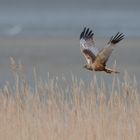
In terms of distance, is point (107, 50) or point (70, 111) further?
Answer: point (107, 50)

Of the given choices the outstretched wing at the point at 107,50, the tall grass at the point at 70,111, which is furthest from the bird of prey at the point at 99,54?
the tall grass at the point at 70,111

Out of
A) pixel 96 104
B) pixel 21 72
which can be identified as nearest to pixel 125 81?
pixel 96 104

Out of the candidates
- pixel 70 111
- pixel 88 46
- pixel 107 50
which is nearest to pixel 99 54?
pixel 107 50

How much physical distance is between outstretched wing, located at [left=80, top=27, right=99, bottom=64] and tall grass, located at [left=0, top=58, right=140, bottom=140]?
10.7 inches

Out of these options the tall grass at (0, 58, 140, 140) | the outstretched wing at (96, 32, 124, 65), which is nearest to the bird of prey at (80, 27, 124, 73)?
the outstretched wing at (96, 32, 124, 65)

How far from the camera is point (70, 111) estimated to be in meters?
5.73

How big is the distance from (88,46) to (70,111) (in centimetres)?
70

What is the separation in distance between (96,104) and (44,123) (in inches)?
15.2

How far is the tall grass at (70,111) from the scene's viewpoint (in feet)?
18.4

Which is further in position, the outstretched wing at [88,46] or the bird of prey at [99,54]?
the outstretched wing at [88,46]

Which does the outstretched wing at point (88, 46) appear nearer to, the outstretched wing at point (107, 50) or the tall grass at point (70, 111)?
the outstretched wing at point (107, 50)

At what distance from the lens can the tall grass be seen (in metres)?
5.61

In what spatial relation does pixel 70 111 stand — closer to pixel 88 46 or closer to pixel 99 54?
pixel 99 54

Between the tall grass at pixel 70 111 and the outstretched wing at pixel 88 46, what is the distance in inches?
10.7
